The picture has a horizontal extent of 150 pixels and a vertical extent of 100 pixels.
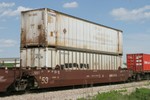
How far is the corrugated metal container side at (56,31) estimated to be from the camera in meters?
19.5

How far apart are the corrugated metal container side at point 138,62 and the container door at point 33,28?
16.5 m

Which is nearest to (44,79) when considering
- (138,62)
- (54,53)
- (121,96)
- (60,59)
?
(54,53)

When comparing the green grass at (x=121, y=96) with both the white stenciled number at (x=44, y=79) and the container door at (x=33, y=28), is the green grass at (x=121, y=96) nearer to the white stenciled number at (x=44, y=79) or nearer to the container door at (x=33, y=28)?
the white stenciled number at (x=44, y=79)

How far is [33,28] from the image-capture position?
65.3ft

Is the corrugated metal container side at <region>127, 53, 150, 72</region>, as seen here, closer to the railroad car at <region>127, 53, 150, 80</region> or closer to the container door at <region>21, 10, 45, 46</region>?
the railroad car at <region>127, 53, 150, 80</region>

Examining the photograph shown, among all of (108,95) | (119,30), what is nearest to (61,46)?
(108,95)

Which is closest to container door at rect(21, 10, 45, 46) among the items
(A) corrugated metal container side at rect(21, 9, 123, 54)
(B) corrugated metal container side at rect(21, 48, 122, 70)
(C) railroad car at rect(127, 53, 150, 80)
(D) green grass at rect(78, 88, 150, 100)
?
(A) corrugated metal container side at rect(21, 9, 123, 54)

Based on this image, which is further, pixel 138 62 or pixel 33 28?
pixel 138 62

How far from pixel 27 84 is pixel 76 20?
661cm

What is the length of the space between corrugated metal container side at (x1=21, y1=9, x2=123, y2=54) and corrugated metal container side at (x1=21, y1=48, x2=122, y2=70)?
0.41m

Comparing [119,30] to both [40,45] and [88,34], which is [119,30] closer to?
[88,34]

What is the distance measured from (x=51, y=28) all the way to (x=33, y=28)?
3.82 feet

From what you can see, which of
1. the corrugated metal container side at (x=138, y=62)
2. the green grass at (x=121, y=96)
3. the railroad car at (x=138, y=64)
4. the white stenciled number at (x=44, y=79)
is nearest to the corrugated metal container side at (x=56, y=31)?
the white stenciled number at (x=44, y=79)

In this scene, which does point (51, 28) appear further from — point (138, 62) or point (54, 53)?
point (138, 62)
